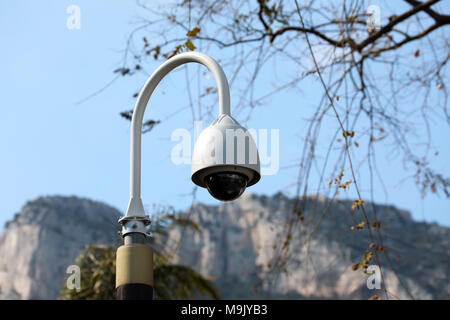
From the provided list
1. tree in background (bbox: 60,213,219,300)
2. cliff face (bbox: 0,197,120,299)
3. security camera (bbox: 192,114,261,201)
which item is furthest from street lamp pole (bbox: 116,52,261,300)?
cliff face (bbox: 0,197,120,299)

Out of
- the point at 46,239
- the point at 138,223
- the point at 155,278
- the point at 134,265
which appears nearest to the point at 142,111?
the point at 138,223

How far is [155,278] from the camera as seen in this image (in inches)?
402

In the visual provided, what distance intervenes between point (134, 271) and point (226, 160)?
2.24ft

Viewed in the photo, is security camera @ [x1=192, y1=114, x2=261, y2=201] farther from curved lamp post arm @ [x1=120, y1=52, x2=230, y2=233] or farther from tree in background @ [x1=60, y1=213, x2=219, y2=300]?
tree in background @ [x1=60, y1=213, x2=219, y2=300]

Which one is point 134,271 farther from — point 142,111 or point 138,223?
point 142,111

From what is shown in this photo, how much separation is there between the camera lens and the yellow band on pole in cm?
44

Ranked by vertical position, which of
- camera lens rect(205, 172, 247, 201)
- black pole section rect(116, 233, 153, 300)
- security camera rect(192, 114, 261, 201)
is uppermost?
security camera rect(192, 114, 261, 201)

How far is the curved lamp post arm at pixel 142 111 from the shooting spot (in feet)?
11.0

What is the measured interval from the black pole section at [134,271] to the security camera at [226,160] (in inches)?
17.0

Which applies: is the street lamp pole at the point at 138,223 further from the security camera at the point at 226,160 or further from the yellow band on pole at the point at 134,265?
the security camera at the point at 226,160

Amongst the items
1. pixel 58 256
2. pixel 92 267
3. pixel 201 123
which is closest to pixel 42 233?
pixel 58 256

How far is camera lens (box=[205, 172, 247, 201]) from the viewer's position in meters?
3.16
